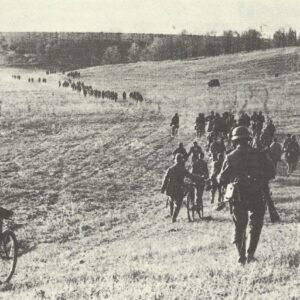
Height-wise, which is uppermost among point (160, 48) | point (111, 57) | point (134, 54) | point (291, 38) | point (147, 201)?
point (291, 38)

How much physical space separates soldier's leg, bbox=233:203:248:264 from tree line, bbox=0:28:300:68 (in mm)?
130665

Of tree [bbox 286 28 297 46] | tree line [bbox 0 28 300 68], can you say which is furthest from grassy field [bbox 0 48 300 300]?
tree [bbox 286 28 297 46]

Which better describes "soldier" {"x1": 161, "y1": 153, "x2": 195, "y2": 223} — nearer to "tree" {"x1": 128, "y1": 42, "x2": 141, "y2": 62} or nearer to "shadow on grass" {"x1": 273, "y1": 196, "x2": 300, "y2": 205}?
"shadow on grass" {"x1": 273, "y1": 196, "x2": 300, "y2": 205}

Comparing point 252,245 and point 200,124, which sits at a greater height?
point 252,245

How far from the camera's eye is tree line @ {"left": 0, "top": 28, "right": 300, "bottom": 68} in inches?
5630

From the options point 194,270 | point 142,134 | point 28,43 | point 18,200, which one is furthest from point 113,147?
point 28,43

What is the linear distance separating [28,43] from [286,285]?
655ft

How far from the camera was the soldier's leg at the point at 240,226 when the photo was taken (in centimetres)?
730

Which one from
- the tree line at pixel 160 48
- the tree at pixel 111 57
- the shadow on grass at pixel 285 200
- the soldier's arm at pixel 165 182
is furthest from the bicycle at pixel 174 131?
the tree at pixel 111 57

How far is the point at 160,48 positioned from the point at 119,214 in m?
142

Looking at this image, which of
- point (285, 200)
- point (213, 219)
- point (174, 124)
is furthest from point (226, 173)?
point (174, 124)

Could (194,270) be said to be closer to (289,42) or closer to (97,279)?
(97,279)

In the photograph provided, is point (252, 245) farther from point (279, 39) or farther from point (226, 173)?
point (279, 39)

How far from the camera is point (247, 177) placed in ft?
23.6
